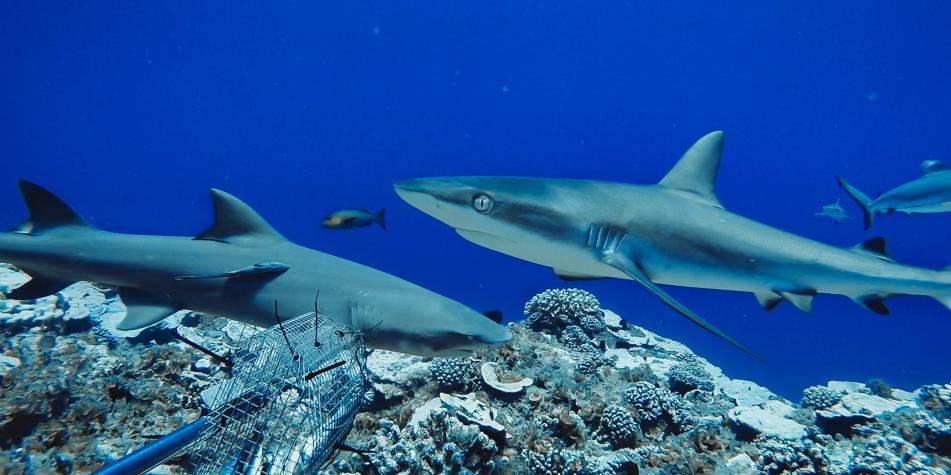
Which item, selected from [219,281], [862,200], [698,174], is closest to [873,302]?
[698,174]

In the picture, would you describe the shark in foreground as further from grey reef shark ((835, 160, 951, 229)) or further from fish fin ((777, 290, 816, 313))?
grey reef shark ((835, 160, 951, 229))

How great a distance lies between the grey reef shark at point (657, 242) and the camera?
3363 millimetres

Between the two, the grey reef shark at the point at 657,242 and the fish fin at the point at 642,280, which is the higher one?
the grey reef shark at the point at 657,242

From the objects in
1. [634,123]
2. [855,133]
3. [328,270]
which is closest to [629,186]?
[328,270]

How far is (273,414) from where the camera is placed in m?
2.46

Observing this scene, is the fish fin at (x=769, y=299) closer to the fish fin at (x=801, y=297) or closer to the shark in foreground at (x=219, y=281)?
the fish fin at (x=801, y=297)

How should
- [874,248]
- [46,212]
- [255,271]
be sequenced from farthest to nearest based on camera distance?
[46,212] < [255,271] < [874,248]

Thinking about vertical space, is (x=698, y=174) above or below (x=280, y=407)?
above

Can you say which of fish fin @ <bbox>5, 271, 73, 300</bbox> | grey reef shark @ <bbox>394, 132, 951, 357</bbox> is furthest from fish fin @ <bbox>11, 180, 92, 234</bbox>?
grey reef shark @ <bbox>394, 132, 951, 357</bbox>

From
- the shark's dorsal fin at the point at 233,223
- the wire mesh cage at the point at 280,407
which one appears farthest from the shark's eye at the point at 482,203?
the shark's dorsal fin at the point at 233,223

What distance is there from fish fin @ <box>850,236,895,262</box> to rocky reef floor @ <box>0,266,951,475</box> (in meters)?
2.15

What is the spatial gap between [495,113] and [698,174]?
69417mm

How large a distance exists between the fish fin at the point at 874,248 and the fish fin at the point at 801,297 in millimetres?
562

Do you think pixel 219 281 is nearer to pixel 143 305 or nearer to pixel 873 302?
pixel 143 305
